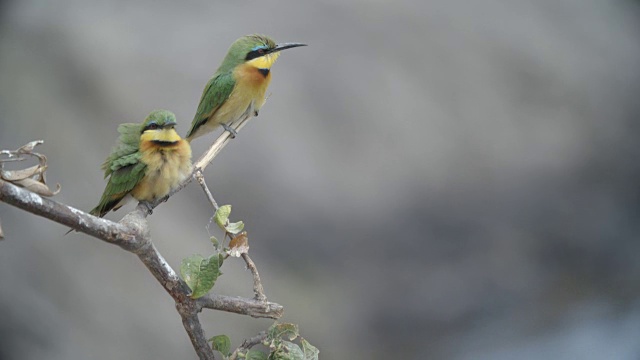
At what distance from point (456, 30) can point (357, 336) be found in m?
1.41

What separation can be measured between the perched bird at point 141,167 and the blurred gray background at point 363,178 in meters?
1.39

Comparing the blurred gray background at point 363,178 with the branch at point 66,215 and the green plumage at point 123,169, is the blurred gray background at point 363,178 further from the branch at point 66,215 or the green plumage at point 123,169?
the branch at point 66,215

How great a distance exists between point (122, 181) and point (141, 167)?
4 cm

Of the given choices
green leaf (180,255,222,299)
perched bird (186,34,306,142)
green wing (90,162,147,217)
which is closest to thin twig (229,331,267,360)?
green leaf (180,255,222,299)

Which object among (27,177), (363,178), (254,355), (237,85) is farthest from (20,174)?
(363,178)

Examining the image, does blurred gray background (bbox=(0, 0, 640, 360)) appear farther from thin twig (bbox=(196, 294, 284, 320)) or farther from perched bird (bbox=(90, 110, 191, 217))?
thin twig (bbox=(196, 294, 284, 320))

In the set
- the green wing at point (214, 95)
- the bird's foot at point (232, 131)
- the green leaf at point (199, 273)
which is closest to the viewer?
the green leaf at point (199, 273)

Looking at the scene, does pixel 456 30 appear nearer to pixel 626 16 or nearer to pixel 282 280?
pixel 626 16

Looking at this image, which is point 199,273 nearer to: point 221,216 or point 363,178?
point 221,216

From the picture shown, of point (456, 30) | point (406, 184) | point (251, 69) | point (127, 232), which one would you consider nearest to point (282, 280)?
point (406, 184)

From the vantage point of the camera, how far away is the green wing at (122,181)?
1.28 m

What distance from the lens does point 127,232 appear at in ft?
3.31

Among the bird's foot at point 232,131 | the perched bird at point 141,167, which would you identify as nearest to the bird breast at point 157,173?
the perched bird at point 141,167

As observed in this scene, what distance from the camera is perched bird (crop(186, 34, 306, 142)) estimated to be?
1.44m
